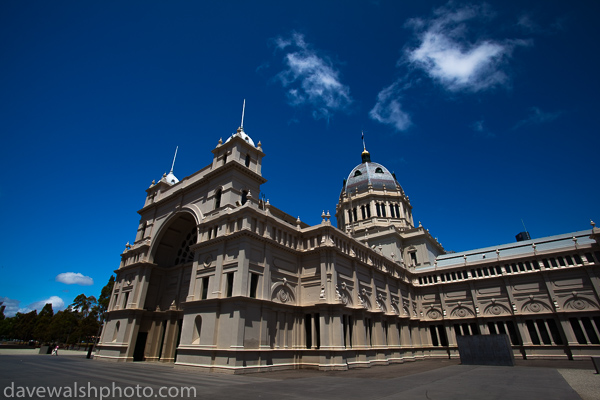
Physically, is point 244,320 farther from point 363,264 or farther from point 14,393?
point 363,264

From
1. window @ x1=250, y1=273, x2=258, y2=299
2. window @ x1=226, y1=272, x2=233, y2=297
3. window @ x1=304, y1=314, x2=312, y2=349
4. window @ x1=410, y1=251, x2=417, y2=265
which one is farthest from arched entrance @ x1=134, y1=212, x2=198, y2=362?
window @ x1=410, y1=251, x2=417, y2=265

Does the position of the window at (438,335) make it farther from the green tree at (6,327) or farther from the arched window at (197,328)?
the green tree at (6,327)

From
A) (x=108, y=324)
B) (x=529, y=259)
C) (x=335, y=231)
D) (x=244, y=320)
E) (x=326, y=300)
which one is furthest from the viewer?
(x=529, y=259)

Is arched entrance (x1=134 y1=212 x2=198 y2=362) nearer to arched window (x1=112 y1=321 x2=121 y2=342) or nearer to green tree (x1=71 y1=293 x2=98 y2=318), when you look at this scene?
arched window (x1=112 y1=321 x2=121 y2=342)

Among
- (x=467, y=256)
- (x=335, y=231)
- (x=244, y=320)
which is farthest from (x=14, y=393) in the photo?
(x=467, y=256)

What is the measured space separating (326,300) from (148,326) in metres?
24.4

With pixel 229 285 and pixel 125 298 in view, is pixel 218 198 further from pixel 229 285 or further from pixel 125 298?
pixel 125 298

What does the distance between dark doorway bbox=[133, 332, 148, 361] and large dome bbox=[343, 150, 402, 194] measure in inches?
1857

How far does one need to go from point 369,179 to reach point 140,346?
5132 centimetres

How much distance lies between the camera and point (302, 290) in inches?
1203

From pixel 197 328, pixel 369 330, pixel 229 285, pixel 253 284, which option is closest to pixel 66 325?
pixel 197 328

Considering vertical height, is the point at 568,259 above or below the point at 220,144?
below

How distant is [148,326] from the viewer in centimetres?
3725

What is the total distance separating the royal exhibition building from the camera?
26.1 metres
